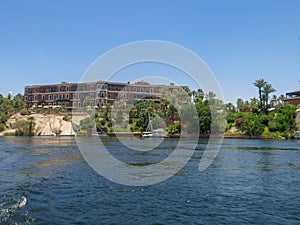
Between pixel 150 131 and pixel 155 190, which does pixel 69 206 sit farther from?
pixel 150 131

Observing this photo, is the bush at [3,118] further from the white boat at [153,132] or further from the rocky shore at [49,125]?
the white boat at [153,132]

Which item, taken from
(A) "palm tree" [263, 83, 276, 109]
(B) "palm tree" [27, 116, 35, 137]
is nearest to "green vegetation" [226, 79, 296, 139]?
(A) "palm tree" [263, 83, 276, 109]

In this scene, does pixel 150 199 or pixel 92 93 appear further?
pixel 92 93

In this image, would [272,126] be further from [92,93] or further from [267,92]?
[92,93]

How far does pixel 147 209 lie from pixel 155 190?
476 cm

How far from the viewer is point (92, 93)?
493 ft

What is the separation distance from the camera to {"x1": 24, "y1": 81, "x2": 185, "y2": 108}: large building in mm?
145613

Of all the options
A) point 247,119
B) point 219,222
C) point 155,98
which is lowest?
point 219,222

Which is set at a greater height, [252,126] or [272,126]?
[272,126]

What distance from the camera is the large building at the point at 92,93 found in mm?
145613

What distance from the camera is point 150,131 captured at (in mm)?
115875

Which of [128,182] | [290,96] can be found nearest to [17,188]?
[128,182]

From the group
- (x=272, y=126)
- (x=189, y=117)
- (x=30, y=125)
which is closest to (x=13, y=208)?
(x=189, y=117)

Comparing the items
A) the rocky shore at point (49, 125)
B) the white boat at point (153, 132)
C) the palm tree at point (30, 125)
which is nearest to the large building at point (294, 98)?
the white boat at point (153, 132)
